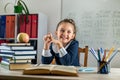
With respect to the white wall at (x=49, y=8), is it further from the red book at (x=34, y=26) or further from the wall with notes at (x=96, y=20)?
the red book at (x=34, y=26)

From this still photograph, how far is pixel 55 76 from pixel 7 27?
7.96 feet

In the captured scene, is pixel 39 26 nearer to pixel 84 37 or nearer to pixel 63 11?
pixel 63 11

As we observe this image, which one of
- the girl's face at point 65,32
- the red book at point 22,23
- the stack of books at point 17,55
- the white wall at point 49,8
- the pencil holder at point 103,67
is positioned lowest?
the pencil holder at point 103,67

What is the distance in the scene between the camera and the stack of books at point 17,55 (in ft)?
4.24

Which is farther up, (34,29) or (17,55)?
(34,29)

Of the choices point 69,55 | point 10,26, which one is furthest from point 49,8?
point 69,55

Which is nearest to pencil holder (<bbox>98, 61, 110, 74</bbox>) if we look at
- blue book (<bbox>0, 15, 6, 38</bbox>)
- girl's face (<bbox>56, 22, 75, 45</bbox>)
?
girl's face (<bbox>56, 22, 75, 45</bbox>)

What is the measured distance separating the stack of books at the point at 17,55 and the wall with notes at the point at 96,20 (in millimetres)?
2102

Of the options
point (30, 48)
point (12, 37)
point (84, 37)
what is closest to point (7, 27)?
point (12, 37)

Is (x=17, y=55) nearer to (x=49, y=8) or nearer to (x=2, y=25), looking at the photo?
(x=2, y=25)

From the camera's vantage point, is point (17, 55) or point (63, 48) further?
point (63, 48)

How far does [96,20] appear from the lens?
333cm

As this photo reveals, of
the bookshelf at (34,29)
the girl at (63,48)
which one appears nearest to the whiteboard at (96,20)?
the bookshelf at (34,29)

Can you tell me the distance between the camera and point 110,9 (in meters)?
3.29
